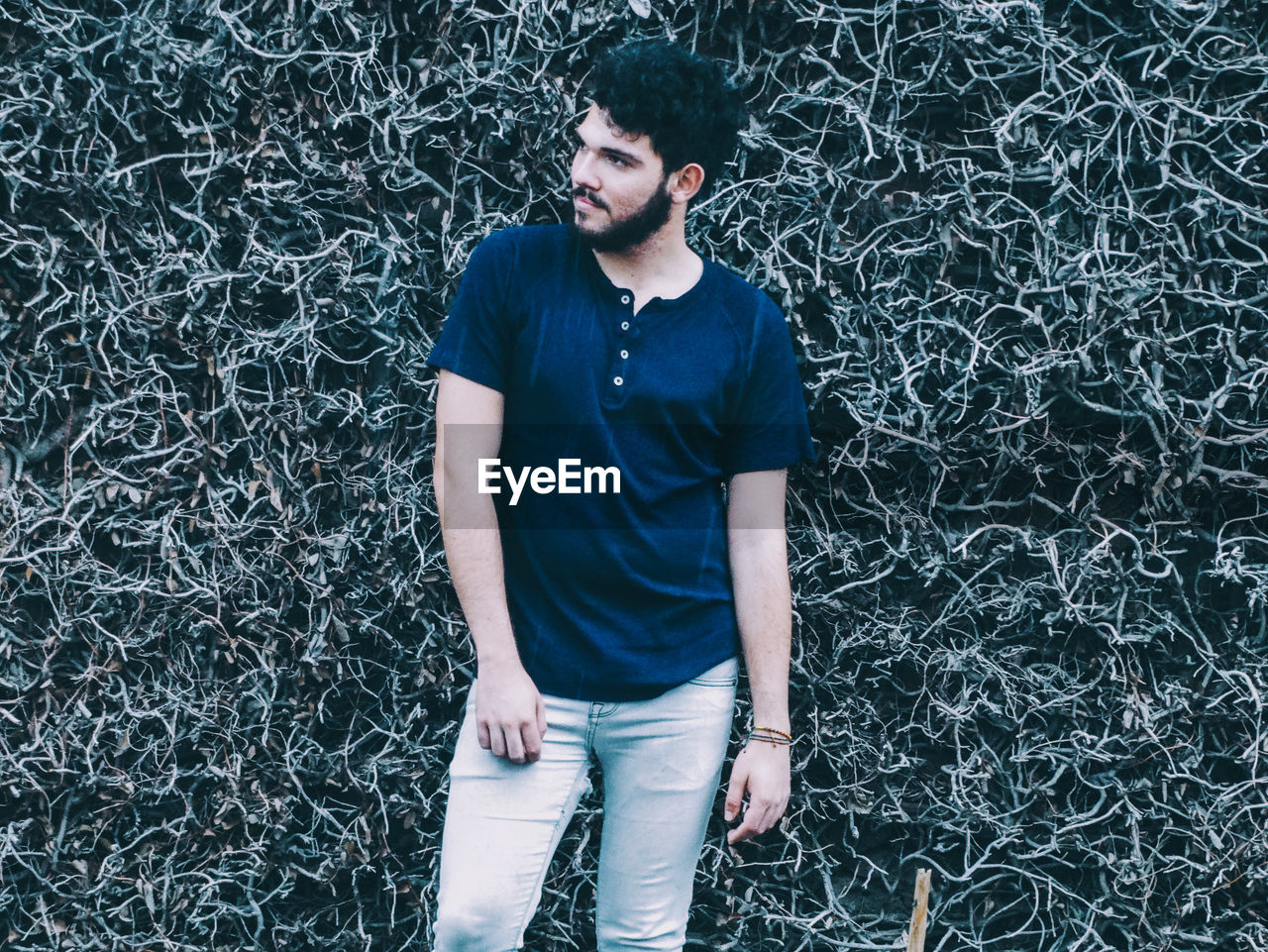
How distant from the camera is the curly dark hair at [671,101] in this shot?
1479mm

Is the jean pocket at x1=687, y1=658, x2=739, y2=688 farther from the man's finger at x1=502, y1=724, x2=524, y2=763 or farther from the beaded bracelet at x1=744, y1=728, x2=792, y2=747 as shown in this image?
the man's finger at x1=502, y1=724, x2=524, y2=763

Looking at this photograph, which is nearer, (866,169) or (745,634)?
(745,634)

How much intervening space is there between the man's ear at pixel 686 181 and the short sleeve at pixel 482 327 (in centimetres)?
27

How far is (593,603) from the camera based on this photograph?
4.95 ft

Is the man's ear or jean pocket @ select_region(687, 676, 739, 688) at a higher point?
the man's ear

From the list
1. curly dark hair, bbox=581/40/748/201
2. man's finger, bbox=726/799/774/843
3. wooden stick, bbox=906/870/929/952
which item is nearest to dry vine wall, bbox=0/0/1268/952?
curly dark hair, bbox=581/40/748/201

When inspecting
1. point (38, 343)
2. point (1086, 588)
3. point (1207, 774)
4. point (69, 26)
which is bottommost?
point (1207, 774)

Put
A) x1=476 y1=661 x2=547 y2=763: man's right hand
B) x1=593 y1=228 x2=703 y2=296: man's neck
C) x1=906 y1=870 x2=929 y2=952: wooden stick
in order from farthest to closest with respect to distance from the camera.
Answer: x1=593 y1=228 x2=703 y2=296: man's neck
x1=476 y1=661 x2=547 y2=763: man's right hand
x1=906 y1=870 x2=929 y2=952: wooden stick

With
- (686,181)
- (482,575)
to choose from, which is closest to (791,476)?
(686,181)

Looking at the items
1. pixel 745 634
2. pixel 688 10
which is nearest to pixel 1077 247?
pixel 688 10

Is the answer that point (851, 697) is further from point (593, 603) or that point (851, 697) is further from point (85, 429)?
point (85, 429)

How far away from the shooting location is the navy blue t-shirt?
149 cm

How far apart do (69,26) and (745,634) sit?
5.85ft

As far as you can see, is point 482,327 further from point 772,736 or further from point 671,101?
point 772,736
